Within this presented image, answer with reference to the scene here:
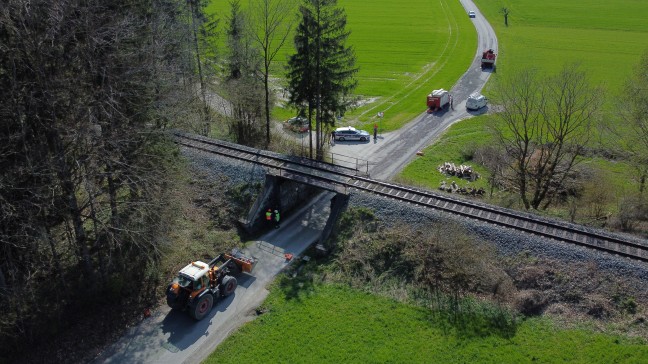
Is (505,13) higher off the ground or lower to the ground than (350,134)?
higher

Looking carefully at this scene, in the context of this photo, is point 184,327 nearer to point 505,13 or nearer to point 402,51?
point 402,51

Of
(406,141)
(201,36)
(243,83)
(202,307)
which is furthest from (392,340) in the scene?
(201,36)

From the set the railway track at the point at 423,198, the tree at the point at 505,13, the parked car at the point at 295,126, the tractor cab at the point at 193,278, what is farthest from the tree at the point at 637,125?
the tree at the point at 505,13

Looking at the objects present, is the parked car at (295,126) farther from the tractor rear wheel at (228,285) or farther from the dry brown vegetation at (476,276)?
the tractor rear wheel at (228,285)

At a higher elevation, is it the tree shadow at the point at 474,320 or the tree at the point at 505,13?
the tree at the point at 505,13

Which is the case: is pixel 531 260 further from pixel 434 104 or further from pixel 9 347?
pixel 434 104

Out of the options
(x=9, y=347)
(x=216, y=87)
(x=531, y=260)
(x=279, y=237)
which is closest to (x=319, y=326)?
(x=279, y=237)

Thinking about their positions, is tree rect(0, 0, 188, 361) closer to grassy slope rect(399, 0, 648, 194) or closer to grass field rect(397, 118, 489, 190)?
grass field rect(397, 118, 489, 190)
